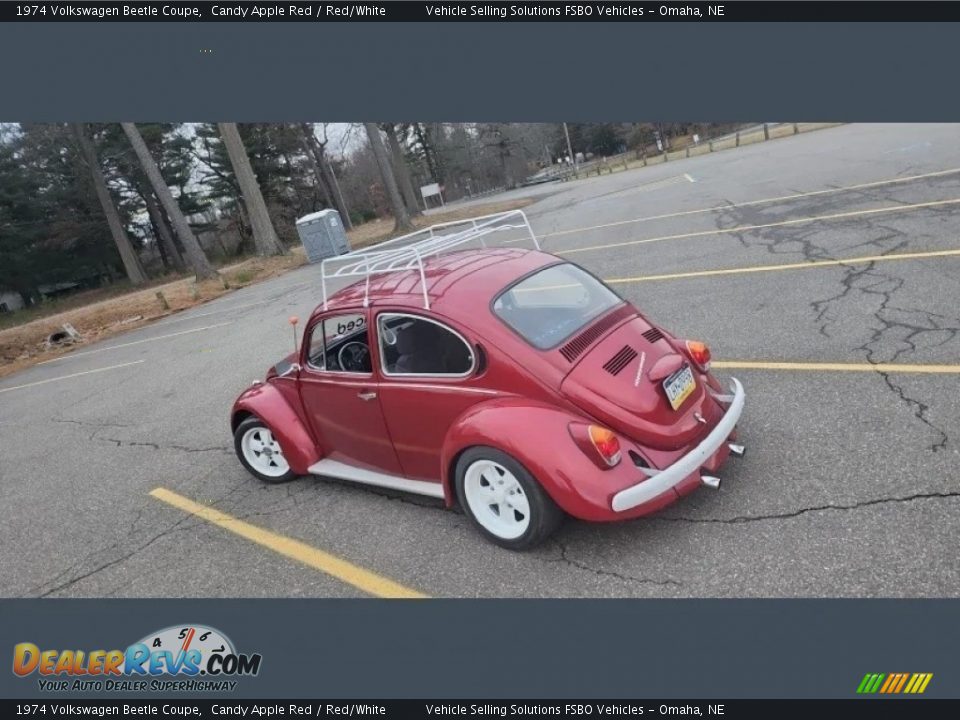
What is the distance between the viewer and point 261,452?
5145 mm

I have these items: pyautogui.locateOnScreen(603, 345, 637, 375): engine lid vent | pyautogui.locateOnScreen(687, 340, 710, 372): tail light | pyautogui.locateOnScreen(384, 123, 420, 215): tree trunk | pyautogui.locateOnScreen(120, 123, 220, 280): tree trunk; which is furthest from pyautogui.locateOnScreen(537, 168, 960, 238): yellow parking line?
pyautogui.locateOnScreen(384, 123, 420, 215): tree trunk

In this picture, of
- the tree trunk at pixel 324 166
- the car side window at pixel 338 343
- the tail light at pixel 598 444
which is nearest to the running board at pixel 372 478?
the car side window at pixel 338 343

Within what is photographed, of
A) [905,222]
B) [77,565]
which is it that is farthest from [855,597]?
[905,222]

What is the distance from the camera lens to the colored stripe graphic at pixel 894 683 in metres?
2.61

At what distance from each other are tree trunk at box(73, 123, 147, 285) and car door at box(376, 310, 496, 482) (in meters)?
37.4

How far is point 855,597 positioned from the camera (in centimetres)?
283

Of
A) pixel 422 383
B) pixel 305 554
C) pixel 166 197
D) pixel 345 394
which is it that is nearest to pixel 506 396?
pixel 422 383

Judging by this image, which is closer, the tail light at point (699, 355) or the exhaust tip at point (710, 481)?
the exhaust tip at point (710, 481)

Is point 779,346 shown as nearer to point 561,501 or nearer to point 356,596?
point 561,501

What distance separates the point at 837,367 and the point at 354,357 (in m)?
3.74

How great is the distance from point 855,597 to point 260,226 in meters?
24.3

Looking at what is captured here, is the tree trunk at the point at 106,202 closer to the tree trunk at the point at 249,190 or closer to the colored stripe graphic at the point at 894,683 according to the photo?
the tree trunk at the point at 249,190

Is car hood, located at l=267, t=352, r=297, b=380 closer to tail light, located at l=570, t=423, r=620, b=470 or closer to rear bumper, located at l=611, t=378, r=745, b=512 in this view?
tail light, located at l=570, t=423, r=620, b=470

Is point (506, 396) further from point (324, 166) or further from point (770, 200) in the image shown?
point (324, 166)
